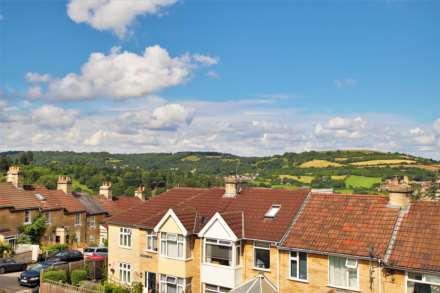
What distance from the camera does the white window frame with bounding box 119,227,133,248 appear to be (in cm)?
3027

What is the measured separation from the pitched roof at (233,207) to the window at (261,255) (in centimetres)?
51

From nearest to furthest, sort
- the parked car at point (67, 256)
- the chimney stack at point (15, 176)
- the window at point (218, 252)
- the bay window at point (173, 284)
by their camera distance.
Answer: the window at point (218, 252)
the bay window at point (173, 284)
the parked car at point (67, 256)
the chimney stack at point (15, 176)

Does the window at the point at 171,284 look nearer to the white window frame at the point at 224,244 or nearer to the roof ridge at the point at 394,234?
the white window frame at the point at 224,244

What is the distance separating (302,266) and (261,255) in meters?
2.66

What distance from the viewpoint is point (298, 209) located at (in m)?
26.5

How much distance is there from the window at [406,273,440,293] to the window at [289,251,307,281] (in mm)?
5312

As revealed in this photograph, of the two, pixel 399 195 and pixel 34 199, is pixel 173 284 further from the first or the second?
pixel 34 199

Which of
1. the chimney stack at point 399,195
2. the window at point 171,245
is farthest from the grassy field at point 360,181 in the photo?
the window at point 171,245

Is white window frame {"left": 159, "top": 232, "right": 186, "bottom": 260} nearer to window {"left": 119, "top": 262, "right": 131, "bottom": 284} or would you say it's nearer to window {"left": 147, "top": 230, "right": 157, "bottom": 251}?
window {"left": 147, "top": 230, "right": 157, "bottom": 251}

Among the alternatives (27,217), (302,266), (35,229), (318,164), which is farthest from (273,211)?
(318,164)

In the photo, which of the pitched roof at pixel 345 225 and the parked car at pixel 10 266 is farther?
the parked car at pixel 10 266

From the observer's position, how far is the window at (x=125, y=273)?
30.3 meters

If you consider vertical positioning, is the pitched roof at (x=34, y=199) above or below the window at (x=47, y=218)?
above

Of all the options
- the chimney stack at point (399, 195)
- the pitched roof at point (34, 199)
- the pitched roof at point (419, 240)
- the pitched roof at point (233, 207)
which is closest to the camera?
the pitched roof at point (419, 240)
